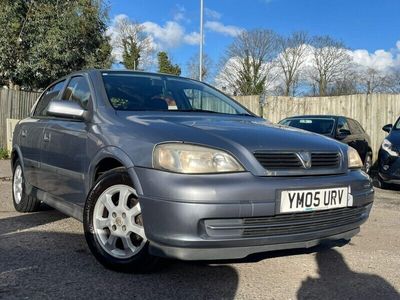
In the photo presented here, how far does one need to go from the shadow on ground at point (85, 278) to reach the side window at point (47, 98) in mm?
1648

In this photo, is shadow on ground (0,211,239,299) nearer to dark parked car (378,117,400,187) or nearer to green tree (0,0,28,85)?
dark parked car (378,117,400,187)

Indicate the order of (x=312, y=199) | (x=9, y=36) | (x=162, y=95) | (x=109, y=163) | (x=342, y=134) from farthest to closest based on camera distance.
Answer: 1. (x=9, y=36)
2. (x=342, y=134)
3. (x=162, y=95)
4. (x=109, y=163)
5. (x=312, y=199)

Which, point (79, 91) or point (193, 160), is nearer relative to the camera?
point (193, 160)

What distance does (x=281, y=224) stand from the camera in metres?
3.01

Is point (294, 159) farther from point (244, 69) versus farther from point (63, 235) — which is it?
point (244, 69)

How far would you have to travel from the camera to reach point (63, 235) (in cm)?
450

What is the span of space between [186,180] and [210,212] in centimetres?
24

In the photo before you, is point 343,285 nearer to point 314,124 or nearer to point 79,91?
point 79,91

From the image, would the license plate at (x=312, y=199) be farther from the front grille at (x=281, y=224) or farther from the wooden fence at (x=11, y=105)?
the wooden fence at (x=11, y=105)

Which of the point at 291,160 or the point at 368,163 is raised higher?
the point at 291,160

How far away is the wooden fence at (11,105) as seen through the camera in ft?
44.6

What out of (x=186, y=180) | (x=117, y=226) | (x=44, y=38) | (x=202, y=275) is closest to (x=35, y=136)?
(x=117, y=226)

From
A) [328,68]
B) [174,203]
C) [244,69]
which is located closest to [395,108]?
[174,203]

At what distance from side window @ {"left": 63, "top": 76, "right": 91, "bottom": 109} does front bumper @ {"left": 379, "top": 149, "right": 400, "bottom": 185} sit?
18.3ft
